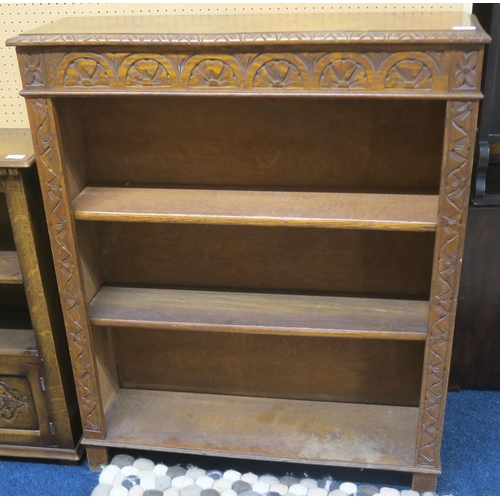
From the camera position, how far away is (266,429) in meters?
2.10

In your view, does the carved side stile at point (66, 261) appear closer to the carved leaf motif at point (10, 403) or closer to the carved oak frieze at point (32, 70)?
the carved oak frieze at point (32, 70)

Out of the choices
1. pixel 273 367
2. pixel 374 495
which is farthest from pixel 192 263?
pixel 374 495

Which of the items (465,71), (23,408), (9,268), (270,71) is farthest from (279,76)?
(23,408)

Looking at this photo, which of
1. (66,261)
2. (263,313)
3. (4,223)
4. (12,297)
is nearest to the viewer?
(66,261)

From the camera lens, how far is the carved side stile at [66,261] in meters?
1.66

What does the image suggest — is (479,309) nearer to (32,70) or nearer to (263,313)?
(263,313)

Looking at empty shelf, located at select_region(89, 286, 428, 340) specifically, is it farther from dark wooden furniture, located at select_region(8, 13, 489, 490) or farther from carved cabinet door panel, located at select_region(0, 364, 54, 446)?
carved cabinet door panel, located at select_region(0, 364, 54, 446)

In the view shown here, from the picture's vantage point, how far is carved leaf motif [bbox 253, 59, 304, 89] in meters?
1.51

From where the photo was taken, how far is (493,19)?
5.98 feet

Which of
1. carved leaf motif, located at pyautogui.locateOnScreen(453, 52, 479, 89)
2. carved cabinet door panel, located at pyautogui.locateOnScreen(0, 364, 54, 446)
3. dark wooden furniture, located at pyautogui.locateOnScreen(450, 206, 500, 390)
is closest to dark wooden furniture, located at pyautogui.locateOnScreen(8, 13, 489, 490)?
carved leaf motif, located at pyautogui.locateOnScreen(453, 52, 479, 89)

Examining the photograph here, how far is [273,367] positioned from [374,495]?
517 mm

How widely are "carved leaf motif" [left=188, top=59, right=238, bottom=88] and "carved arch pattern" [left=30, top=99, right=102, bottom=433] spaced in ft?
1.29

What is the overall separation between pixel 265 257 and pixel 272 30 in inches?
29.4

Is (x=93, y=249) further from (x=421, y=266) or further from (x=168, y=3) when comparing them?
(x=421, y=266)
